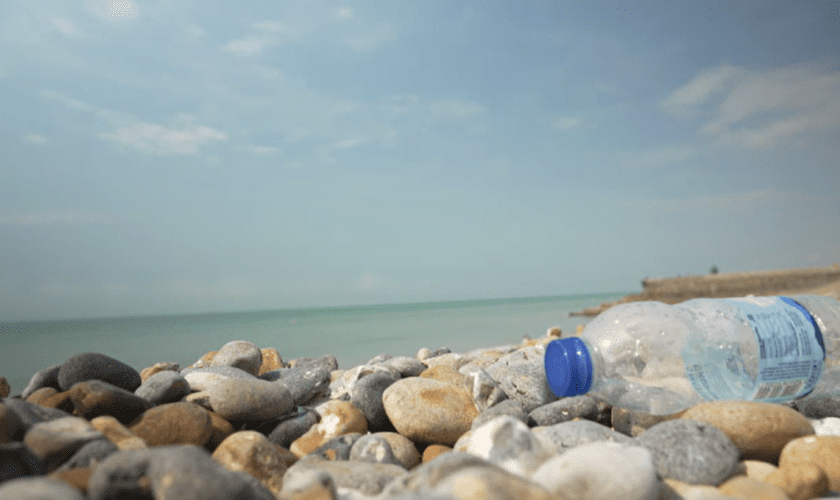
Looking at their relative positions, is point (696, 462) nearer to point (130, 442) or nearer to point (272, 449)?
Answer: point (272, 449)

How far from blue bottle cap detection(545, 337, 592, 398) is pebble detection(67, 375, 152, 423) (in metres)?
2.23

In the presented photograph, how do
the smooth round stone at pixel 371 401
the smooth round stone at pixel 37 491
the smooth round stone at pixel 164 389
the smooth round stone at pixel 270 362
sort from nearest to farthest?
1. the smooth round stone at pixel 37 491
2. the smooth round stone at pixel 164 389
3. the smooth round stone at pixel 371 401
4. the smooth round stone at pixel 270 362

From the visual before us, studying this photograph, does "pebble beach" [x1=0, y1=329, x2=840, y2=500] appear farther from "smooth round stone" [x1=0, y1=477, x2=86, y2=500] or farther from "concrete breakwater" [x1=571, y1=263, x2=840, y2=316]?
"concrete breakwater" [x1=571, y1=263, x2=840, y2=316]

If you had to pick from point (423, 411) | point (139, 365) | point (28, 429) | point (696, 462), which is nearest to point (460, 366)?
point (423, 411)

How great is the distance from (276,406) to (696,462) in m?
2.16

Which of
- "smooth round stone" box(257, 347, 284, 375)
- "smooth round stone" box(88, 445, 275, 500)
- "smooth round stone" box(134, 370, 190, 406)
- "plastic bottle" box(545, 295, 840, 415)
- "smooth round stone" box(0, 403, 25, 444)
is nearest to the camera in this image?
"smooth round stone" box(88, 445, 275, 500)

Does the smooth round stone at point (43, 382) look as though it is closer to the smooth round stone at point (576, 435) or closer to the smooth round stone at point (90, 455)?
the smooth round stone at point (90, 455)

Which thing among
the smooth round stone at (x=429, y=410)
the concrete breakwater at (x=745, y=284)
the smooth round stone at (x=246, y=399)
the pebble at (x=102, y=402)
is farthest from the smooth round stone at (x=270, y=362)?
the concrete breakwater at (x=745, y=284)

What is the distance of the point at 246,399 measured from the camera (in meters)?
2.72

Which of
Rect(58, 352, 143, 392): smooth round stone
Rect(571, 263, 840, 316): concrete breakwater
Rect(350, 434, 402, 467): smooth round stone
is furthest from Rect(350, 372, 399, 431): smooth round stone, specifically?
Rect(571, 263, 840, 316): concrete breakwater

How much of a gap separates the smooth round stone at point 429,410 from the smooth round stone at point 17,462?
5.39 ft

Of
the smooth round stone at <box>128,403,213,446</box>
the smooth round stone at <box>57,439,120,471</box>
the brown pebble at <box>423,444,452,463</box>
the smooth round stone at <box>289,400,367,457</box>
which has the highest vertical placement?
the smooth round stone at <box>57,439,120,471</box>

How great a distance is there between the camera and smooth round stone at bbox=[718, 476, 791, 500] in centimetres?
170

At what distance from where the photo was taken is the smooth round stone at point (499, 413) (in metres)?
2.52
